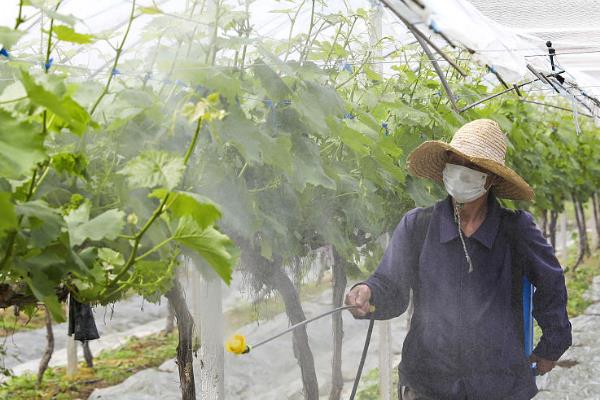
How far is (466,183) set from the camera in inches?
120

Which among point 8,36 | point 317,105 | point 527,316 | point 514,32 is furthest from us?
point 514,32

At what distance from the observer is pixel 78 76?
7.68ft

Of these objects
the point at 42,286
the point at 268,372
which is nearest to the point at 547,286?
the point at 42,286

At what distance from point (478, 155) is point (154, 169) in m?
1.76

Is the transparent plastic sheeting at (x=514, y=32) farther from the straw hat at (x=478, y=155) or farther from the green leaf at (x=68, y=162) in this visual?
the green leaf at (x=68, y=162)

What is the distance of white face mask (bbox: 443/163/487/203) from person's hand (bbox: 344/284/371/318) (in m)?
0.45

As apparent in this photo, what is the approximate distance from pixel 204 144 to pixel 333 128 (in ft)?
1.40

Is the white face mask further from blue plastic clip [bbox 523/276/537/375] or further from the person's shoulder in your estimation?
blue plastic clip [bbox 523/276/537/375]

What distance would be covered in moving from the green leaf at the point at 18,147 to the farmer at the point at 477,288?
2.02 meters

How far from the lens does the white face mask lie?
305cm

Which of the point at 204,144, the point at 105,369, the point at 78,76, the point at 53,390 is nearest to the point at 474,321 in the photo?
the point at 204,144

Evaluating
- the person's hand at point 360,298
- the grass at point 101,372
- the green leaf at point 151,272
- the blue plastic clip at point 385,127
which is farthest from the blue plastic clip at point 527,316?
the grass at point 101,372

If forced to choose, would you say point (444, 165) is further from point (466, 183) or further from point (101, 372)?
point (101, 372)

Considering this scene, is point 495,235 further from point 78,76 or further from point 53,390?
point 53,390
